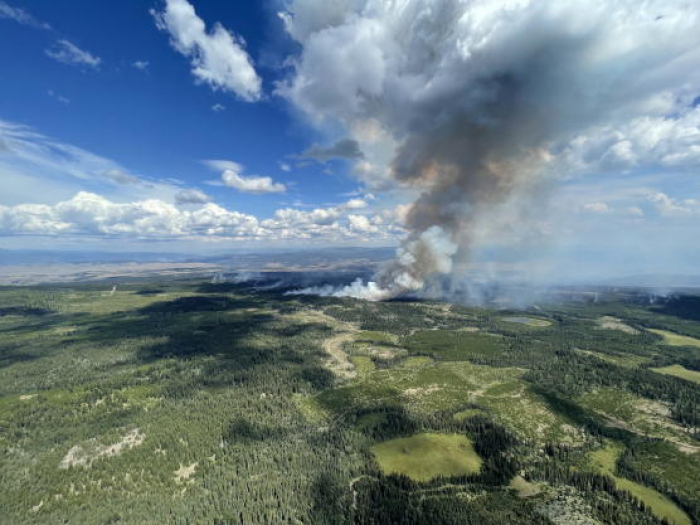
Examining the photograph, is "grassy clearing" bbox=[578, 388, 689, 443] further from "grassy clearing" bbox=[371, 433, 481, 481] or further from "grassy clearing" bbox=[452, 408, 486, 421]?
"grassy clearing" bbox=[371, 433, 481, 481]

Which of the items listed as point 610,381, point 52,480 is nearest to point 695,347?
point 610,381

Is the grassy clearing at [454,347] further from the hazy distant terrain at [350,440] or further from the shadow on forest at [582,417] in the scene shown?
the shadow on forest at [582,417]

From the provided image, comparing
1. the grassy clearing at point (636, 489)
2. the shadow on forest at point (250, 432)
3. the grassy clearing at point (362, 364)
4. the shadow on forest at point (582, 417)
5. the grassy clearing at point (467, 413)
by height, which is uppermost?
the shadow on forest at point (582, 417)

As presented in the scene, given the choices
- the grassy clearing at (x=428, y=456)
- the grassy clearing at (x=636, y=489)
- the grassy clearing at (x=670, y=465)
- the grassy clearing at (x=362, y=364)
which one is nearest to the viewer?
the grassy clearing at (x=636, y=489)

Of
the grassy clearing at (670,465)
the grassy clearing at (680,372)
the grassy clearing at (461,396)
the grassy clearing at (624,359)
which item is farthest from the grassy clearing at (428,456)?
the grassy clearing at (680,372)

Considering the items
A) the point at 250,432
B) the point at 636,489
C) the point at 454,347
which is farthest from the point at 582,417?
the point at 250,432

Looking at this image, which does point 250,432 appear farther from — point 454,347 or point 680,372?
point 680,372

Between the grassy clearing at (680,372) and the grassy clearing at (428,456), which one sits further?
the grassy clearing at (680,372)
